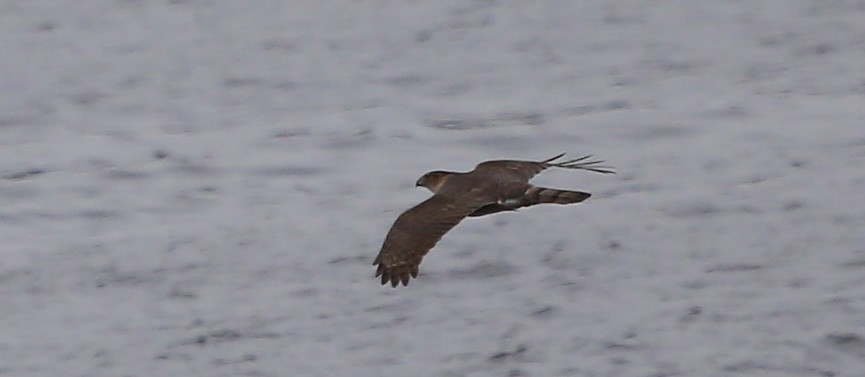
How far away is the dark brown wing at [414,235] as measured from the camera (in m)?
5.80

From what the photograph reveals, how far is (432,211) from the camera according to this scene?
6.20m

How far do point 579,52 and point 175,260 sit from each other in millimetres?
3319

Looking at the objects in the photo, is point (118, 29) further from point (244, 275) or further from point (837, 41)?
point (837, 41)

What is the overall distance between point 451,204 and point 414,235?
0.38 m

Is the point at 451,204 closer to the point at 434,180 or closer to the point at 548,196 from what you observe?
the point at 548,196

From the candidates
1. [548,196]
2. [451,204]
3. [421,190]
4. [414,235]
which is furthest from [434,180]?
[421,190]

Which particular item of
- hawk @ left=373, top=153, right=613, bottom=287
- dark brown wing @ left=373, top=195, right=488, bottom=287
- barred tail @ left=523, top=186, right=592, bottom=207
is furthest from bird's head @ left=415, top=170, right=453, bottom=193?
dark brown wing @ left=373, top=195, right=488, bottom=287

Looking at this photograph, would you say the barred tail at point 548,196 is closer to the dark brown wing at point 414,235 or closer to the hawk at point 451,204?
the hawk at point 451,204

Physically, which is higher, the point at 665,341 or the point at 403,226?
the point at 403,226

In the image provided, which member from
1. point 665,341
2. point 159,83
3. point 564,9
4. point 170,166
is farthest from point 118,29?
point 665,341

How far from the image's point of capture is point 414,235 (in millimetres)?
5953

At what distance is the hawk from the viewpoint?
584 cm

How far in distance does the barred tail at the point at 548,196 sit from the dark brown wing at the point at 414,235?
29cm

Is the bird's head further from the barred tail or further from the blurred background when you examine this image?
the blurred background
